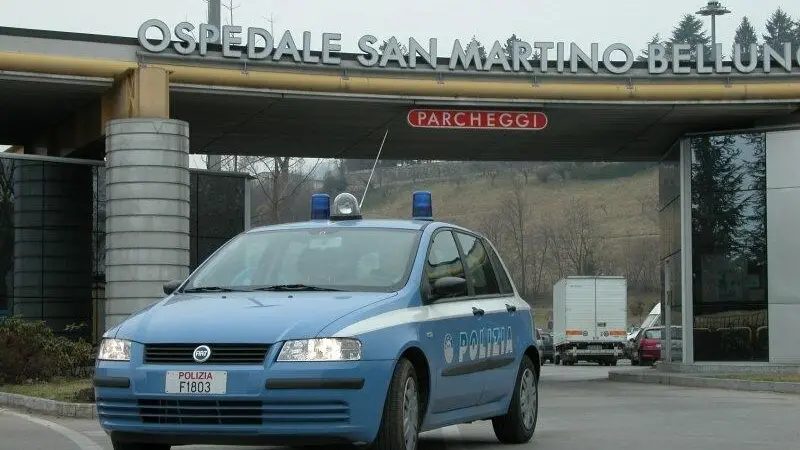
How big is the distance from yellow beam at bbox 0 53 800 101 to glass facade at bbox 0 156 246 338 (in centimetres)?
403

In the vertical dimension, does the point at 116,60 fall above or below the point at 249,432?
above

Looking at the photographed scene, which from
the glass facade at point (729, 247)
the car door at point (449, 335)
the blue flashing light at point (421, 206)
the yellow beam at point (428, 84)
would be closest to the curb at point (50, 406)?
the blue flashing light at point (421, 206)

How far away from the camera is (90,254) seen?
3114 cm

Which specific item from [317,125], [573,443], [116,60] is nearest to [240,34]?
[116,60]

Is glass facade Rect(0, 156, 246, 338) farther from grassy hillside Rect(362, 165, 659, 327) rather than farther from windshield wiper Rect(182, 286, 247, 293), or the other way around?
grassy hillside Rect(362, 165, 659, 327)

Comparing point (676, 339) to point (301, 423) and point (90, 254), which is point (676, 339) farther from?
point (301, 423)

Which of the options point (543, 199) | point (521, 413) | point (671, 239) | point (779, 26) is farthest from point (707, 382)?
point (779, 26)

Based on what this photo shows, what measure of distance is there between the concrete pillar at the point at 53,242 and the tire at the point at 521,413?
19.1m

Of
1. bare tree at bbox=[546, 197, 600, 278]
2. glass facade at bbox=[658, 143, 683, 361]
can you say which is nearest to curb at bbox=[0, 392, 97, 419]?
glass facade at bbox=[658, 143, 683, 361]

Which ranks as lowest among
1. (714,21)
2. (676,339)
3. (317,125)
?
(676,339)

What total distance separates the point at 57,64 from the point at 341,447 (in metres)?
16.3

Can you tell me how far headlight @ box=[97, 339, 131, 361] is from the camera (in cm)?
902

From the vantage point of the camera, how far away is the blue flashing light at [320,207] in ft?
Answer: 38.1

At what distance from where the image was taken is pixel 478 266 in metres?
11.6
